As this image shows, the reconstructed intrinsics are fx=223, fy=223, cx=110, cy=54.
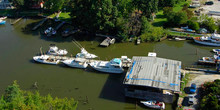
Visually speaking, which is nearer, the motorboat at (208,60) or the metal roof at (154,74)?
the metal roof at (154,74)

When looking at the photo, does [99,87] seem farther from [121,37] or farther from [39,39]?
[39,39]

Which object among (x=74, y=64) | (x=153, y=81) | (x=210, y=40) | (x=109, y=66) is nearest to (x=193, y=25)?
(x=210, y=40)

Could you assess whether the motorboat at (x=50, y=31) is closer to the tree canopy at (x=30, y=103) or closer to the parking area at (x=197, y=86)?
the tree canopy at (x=30, y=103)

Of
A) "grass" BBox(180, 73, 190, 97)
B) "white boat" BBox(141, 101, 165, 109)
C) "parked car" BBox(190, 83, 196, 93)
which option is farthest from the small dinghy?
"parked car" BBox(190, 83, 196, 93)

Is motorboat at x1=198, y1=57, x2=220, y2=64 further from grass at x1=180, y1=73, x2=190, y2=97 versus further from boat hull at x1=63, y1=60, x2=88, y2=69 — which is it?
boat hull at x1=63, y1=60, x2=88, y2=69

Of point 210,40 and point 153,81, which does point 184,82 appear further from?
point 210,40

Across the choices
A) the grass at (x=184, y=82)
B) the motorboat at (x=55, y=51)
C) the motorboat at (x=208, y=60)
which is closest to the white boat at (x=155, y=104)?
the grass at (x=184, y=82)
